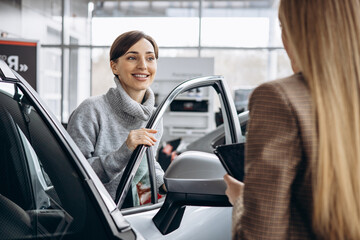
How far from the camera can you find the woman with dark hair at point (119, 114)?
1672mm

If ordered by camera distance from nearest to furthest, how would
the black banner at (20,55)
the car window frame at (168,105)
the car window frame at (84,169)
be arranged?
1. the car window frame at (84,169)
2. the car window frame at (168,105)
3. the black banner at (20,55)

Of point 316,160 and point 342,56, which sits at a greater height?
point 342,56

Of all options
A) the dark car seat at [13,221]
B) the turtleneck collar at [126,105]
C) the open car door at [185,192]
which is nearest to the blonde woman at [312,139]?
the open car door at [185,192]

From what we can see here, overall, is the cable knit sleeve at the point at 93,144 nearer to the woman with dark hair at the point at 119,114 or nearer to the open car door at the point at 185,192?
the woman with dark hair at the point at 119,114

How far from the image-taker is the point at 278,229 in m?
0.86

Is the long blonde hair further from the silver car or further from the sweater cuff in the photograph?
the silver car

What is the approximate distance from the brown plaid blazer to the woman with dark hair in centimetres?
78

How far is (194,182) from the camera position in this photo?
4.28ft

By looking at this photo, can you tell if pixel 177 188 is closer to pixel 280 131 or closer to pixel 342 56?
pixel 280 131

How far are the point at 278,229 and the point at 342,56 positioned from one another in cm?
37

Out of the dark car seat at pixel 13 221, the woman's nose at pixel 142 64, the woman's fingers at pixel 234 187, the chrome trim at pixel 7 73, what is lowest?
the dark car seat at pixel 13 221

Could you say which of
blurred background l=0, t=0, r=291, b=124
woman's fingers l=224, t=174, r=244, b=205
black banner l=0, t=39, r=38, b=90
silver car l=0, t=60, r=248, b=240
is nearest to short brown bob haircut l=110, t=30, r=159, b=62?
silver car l=0, t=60, r=248, b=240

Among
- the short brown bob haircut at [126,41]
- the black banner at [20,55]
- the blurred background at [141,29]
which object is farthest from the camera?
the blurred background at [141,29]

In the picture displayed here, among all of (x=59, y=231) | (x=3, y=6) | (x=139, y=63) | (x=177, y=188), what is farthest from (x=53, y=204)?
(x=3, y=6)
